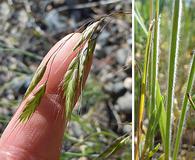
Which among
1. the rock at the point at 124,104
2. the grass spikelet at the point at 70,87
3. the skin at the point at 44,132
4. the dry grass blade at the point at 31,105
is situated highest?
the grass spikelet at the point at 70,87

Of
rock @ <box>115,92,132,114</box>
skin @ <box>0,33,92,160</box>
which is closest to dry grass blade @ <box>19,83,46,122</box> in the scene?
skin @ <box>0,33,92,160</box>

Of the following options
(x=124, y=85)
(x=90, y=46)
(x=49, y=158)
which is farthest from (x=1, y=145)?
(x=124, y=85)

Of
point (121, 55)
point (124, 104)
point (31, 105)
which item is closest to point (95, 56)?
point (121, 55)

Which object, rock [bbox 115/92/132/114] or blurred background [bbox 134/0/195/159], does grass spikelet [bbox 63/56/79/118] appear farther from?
rock [bbox 115/92/132/114]

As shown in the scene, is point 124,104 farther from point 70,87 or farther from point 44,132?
point 70,87

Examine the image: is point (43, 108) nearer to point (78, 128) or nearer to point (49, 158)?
point (49, 158)

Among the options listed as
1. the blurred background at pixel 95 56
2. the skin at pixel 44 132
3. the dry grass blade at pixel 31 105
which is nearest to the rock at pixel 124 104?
the blurred background at pixel 95 56

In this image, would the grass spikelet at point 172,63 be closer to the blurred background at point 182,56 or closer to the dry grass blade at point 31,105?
the blurred background at point 182,56
